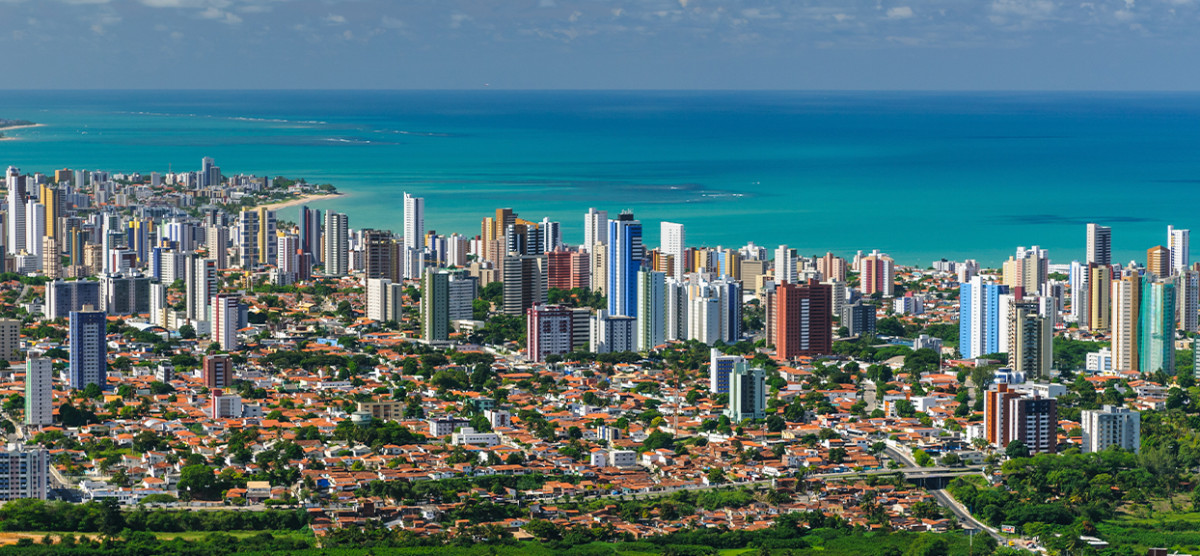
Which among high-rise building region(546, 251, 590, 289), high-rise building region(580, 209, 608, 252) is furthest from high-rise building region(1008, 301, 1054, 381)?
high-rise building region(580, 209, 608, 252)

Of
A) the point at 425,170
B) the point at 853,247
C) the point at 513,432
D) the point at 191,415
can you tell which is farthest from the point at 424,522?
the point at 425,170

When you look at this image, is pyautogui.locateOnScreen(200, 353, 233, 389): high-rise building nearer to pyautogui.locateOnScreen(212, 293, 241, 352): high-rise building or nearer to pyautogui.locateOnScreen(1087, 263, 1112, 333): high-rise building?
pyautogui.locateOnScreen(212, 293, 241, 352): high-rise building

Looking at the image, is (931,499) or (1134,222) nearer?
(931,499)

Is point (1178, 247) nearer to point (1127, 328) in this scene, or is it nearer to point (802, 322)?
point (1127, 328)

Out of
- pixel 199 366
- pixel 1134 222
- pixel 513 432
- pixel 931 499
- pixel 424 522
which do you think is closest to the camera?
pixel 424 522

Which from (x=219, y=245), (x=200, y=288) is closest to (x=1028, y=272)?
(x=200, y=288)

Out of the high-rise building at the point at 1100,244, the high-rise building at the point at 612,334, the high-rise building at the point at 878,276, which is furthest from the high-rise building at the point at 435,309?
the high-rise building at the point at 1100,244

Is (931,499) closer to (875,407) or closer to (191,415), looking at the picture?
(875,407)
